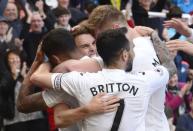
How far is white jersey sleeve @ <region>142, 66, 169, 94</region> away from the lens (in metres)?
4.39

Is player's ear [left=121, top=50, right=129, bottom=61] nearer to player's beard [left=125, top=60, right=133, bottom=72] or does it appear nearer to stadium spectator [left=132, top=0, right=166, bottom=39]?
player's beard [left=125, top=60, right=133, bottom=72]

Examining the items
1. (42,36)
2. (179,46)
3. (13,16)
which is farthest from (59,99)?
(13,16)

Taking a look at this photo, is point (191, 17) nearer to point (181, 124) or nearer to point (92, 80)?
point (181, 124)

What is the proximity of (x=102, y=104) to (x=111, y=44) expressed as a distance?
0.38 m

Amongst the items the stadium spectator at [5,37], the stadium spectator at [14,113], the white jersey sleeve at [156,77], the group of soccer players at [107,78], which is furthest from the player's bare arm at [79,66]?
the stadium spectator at [5,37]

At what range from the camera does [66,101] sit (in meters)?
4.51

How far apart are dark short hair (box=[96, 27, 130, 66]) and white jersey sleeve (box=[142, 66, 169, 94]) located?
0.23m

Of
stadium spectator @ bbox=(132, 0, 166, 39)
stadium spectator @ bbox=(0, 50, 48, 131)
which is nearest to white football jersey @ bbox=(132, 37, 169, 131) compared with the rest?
stadium spectator @ bbox=(0, 50, 48, 131)

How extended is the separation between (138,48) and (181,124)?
12.2ft

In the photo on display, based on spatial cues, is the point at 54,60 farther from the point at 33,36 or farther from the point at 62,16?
the point at 62,16

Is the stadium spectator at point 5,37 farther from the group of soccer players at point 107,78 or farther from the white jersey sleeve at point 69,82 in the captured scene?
the white jersey sleeve at point 69,82

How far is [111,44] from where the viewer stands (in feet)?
14.0

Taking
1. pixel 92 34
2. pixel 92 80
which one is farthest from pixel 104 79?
pixel 92 34

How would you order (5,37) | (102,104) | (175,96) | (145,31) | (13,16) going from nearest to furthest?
(102,104) → (145,31) → (175,96) → (5,37) → (13,16)
